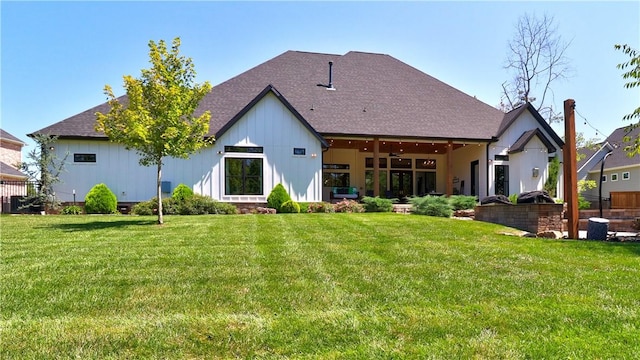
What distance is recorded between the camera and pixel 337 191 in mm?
22719

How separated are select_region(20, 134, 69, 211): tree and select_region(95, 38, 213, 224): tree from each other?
7.64 m

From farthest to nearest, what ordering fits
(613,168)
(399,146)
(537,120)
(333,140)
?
(613,168), (399,146), (333,140), (537,120)

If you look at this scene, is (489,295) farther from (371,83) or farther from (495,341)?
(371,83)

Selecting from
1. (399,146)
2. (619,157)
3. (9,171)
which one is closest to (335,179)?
(399,146)

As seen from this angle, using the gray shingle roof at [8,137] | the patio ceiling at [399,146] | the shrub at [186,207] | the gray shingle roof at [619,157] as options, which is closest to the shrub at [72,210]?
the shrub at [186,207]

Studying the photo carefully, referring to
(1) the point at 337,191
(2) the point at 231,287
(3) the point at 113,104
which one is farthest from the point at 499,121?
(2) the point at 231,287

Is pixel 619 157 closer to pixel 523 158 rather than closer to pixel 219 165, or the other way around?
pixel 523 158

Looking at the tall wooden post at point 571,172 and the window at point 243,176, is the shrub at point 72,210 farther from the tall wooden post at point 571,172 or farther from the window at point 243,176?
the tall wooden post at point 571,172

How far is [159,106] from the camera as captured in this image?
1050 cm

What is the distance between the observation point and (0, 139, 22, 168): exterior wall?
27900 mm

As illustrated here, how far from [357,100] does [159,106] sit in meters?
13.1

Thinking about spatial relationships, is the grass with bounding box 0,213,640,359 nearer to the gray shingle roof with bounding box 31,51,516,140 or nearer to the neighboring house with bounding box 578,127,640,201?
the gray shingle roof with bounding box 31,51,516,140

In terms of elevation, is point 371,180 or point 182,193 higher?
point 371,180

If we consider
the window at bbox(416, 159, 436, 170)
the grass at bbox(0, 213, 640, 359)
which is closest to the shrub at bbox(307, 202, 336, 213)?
the grass at bbox(0, 213, 640, 359)
